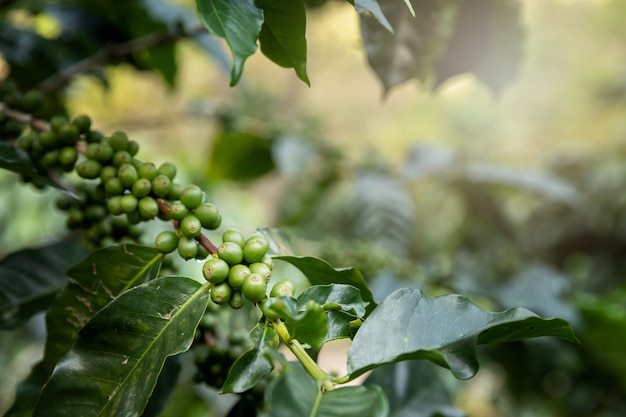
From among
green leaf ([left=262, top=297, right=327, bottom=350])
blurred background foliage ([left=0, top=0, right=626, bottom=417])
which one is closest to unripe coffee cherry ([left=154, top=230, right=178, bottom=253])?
green leaf ([left=262, top=297, right=327, bottom=350])

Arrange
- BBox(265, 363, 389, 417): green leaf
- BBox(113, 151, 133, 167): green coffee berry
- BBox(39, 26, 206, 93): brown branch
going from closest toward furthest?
1. BBox(265, 363, 389, 417): green leaf
2. BBox(113, 151, 133, 167): green coffee berry
3. BBox(39, 26, 206, 93): brown branch

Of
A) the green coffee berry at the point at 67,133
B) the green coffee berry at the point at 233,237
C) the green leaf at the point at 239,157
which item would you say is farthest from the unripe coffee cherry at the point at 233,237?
the green leaf at the point at 239,157

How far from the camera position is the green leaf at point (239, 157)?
4.25ft

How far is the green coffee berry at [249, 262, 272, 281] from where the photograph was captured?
1.40 ft

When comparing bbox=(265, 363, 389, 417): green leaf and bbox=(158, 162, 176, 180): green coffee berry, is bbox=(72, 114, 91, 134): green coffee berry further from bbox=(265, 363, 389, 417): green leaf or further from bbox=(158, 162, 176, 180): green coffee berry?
bbox=(265, 363, 389, 417): green leaf

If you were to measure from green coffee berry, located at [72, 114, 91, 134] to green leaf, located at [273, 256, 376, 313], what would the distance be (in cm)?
26

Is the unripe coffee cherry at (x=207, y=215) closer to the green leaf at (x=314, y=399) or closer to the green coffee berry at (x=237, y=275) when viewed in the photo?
the green coffee berry at (x=237, y=275)

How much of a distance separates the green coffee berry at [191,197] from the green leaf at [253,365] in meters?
0.14

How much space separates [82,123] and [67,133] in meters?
0.02

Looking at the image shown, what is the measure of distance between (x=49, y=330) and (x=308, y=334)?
262 millimetres

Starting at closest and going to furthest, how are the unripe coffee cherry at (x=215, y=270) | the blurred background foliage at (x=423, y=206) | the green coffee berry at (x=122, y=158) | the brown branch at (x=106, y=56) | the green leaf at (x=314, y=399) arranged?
the green leaf at (x=314, y=399) → the unripe coffee cherry at (x=215, y=270) → the green coffee berry at (x=122, y=158) → the brown branch at (x=106, y=56) → the blurred background foliage at (x=423, y=206)

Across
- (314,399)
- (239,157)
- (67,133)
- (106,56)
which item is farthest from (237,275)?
(239,157)

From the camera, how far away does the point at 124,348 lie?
0.43 meters

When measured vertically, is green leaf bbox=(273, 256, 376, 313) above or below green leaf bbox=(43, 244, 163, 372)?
above
